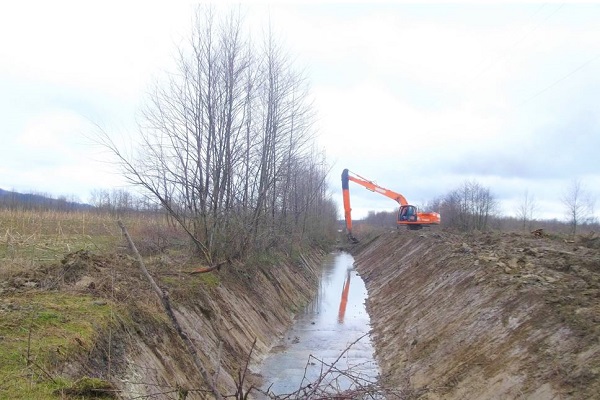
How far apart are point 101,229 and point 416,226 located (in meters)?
24.5

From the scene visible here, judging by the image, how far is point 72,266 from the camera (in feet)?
33.7

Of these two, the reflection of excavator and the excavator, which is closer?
the reflection of excavator

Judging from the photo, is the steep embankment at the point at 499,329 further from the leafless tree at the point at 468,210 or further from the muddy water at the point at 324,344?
the leafless tree at the point at 468,210

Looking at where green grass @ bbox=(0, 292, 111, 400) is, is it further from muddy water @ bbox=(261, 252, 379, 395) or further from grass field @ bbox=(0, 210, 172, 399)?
muddy water @ bbox=(261, 252, 379, 395)

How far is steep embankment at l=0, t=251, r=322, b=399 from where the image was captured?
612 centimetres

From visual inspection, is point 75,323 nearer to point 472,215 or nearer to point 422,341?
point 422,341

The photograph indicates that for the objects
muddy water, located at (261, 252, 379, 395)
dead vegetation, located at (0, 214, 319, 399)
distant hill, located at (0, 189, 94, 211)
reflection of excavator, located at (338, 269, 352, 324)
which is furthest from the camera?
distant hill, located at (0, 189, 94, 211)

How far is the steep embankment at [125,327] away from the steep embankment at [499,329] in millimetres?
3565

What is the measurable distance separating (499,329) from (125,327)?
6728 mm

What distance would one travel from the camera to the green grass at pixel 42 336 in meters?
5.22

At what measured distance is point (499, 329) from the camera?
30.1ft

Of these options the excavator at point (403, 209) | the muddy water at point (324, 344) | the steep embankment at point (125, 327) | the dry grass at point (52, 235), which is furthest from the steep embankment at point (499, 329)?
the excavator at point (403, 209)

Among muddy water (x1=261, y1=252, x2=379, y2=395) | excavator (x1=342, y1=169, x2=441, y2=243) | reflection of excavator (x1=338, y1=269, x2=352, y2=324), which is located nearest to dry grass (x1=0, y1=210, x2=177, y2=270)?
muddy water (x1=261, y1=252, x2=379, y2=395)

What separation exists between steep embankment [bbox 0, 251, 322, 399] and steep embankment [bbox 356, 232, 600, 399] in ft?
11.7
